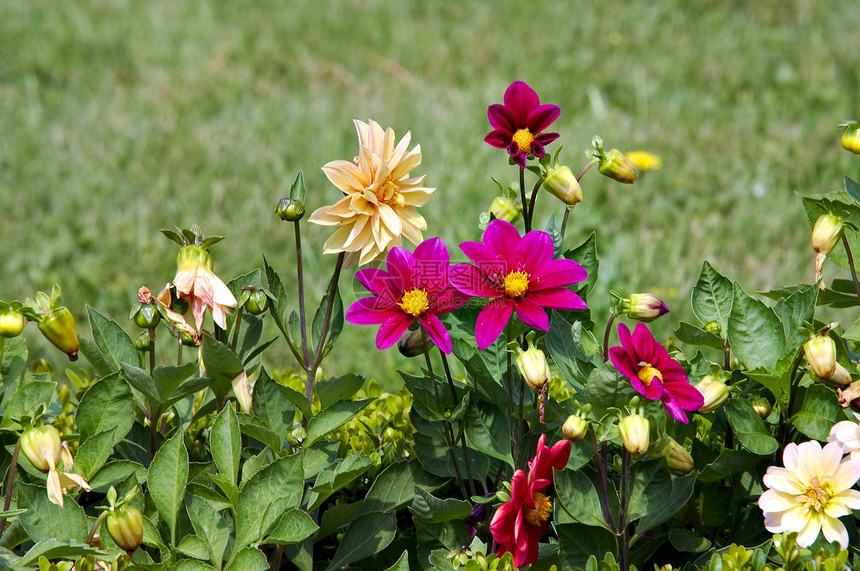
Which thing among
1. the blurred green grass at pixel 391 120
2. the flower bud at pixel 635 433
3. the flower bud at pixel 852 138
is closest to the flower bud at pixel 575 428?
the flower bud at pixel 635 433

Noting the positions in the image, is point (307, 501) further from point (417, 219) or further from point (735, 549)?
point (735, 549)

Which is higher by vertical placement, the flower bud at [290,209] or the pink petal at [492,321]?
the flower bud at [290,209]

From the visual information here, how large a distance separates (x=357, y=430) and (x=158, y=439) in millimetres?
341

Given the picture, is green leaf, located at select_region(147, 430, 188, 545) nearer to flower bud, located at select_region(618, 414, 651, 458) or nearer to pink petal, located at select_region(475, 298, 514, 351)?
pink petal, located at select_region(475, 298, 514, 351)

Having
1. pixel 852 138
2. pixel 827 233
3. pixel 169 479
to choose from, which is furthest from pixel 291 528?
pixel 852 138

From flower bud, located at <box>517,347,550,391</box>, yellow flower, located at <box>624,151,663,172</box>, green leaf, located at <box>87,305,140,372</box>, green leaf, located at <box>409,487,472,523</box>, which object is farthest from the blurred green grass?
flower bud, located at <box>517,347,550,391</box>

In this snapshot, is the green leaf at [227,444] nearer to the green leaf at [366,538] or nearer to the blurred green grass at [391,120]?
the green leaf at [366,538]

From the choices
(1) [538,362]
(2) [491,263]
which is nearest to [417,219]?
(2) [491,263]

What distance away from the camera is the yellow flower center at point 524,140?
1.18 meters

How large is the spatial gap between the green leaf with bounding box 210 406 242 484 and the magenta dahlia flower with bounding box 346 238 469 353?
20 cm

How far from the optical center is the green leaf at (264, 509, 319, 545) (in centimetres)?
102

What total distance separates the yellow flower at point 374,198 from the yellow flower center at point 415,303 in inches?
3.1

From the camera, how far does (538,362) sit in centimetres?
104

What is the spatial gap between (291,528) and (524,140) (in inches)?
23.0
